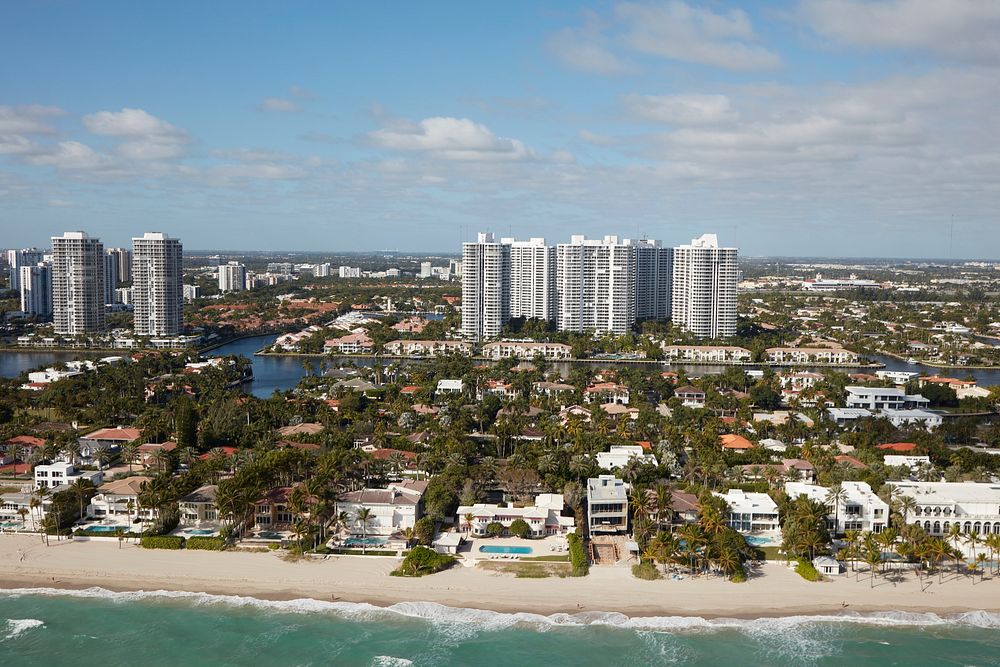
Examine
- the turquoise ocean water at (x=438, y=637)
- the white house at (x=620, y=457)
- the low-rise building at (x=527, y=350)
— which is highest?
the low-rise building at (x=527, y=350)

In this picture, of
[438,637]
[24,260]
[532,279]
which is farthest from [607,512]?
[24,260]

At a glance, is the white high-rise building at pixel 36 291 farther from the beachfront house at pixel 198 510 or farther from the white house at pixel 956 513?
the white house at pixel 956 513

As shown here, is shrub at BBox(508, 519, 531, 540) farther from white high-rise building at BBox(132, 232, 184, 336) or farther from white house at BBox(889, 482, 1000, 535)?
white high-rise building at BBox(132, 232, 184, 336)

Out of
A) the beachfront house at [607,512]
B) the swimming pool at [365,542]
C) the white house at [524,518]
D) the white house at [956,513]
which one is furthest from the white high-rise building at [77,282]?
the white house at [956,513]

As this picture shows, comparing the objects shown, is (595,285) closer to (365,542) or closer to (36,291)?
(365,542)

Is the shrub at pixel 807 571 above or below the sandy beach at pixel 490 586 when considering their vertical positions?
above

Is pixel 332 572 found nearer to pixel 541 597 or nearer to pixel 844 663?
pixel 541 597

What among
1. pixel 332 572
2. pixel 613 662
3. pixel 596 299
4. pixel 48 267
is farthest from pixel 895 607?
pixel 48 267
